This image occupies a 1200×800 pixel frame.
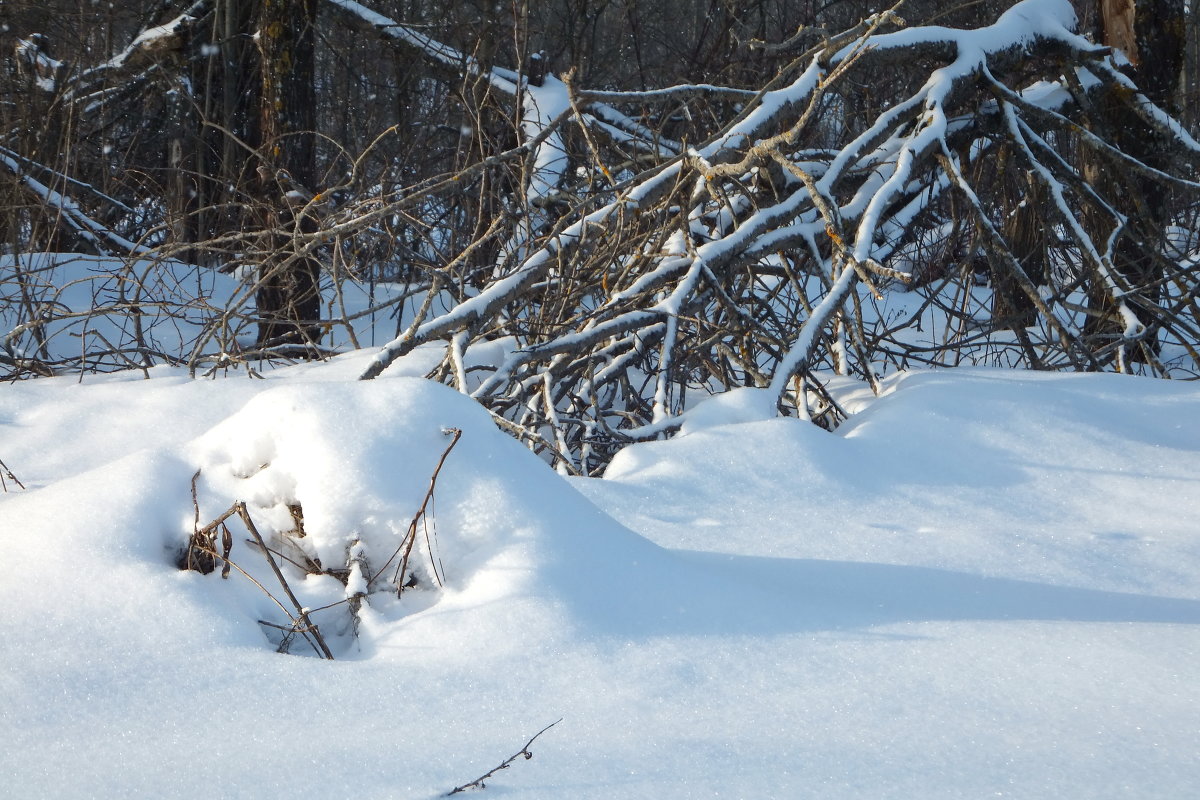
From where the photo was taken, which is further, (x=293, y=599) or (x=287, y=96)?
(x=287, y=96)

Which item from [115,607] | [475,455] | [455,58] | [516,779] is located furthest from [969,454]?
[455,58]

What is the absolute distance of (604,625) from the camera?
5.35 ft

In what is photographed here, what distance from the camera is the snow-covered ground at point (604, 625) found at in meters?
1.30

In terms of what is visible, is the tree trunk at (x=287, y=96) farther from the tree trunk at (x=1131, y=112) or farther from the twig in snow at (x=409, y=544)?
the twig in snow at (x=409, y=544)

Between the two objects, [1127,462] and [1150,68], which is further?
[1150,68]

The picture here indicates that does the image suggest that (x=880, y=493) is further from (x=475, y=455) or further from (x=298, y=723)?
(x=298, y=723)

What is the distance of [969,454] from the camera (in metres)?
2.62

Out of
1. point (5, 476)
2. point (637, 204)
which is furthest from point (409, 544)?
point (637, 204)

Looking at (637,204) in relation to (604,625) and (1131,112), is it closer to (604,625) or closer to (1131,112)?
(604,625)

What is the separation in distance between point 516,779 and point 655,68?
7585mm

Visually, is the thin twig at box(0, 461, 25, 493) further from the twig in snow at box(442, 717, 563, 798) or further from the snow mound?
the twig in snow at box(442, 717, 563, 798)

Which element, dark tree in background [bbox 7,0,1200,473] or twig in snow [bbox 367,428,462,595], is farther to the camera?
dark tree in background [bbox 7,0,1200,473]

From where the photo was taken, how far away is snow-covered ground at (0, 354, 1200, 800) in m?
1.30

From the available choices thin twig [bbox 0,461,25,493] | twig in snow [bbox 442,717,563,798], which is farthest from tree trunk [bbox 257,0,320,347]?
twig in snow [bbox 442,717,563,798]
